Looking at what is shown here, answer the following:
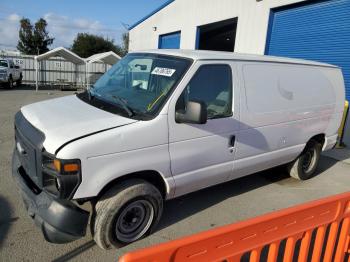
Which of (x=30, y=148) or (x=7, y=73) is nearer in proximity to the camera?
(x=30, y=148)

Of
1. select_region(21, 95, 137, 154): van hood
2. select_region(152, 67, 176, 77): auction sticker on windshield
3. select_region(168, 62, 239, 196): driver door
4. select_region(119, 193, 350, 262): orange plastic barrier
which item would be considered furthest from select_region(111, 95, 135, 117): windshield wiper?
select_region(119, 193, 350, 262): orange plastic barrier

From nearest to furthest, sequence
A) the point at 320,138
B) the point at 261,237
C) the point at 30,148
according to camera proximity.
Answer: the point at 261,237 → the point at 30,148 → the point at 320,138

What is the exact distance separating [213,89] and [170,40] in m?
16.0

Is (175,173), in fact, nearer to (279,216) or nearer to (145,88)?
(145,88)

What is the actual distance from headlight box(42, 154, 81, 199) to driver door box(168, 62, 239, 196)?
1043 mm

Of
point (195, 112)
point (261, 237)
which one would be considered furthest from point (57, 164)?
point (261, 237)

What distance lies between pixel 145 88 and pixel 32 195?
1661mm

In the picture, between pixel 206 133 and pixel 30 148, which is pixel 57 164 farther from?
pixel 206 133

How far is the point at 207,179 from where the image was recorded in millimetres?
3906

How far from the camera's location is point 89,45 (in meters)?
54.4

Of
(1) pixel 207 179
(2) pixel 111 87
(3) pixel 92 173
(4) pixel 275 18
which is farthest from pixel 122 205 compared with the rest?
(4) pixel 275 18

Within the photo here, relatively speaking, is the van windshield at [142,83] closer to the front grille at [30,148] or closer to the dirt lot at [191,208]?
the front grille at [30,148]

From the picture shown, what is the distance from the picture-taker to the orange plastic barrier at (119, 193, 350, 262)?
1647 millimetres

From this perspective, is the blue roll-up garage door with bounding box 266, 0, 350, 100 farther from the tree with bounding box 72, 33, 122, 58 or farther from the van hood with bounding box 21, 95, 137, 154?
the tree with bounding box 72, 33, 122, 58
